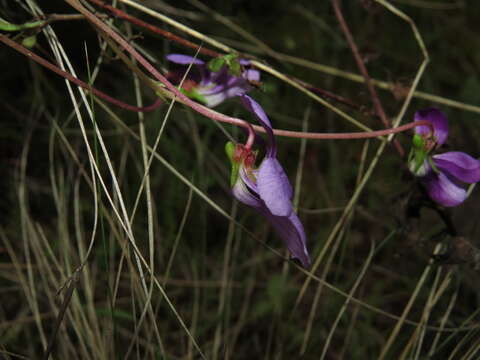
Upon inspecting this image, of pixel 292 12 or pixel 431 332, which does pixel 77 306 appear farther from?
pixel 292 12

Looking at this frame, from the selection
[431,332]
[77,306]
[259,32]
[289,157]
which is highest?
[259,32]

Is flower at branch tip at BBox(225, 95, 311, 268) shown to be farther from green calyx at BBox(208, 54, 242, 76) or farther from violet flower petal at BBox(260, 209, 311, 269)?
green calyx at BBox(208, 54, 242, 76)

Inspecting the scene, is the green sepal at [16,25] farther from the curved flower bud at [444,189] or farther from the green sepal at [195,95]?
the curved flower bud at [444,189]

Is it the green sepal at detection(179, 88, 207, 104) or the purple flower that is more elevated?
the purple flower

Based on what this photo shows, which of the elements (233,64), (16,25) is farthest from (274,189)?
(16,25)

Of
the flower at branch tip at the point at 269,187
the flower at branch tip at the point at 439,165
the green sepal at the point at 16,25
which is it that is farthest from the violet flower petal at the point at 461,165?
the green sepal at the point at 16,25

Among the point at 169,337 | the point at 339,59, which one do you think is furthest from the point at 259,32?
the point at 169,337

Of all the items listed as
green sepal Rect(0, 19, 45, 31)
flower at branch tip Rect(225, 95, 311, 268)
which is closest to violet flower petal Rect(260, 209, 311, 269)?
flower at branch tip Rect(225, 95, 311, 268)

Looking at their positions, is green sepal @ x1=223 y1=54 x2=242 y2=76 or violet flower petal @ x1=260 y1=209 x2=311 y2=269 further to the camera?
green sepal @ x1=223 y1=54 x2=242 y2=76
